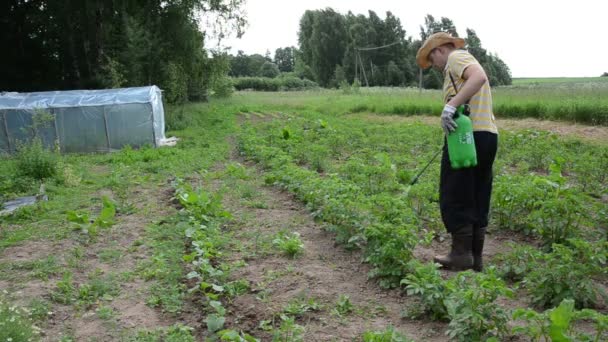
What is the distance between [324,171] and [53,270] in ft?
18.2

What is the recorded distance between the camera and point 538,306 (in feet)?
12.2

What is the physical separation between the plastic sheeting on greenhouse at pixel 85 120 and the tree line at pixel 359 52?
32.2m

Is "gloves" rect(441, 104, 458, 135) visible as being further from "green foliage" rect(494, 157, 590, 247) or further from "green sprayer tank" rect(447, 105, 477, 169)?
"green foliage" rect(494, 157, 590, 247)

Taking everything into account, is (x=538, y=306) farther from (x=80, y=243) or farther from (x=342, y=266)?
(x=80, y=243)

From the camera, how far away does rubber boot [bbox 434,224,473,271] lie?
4406 mm

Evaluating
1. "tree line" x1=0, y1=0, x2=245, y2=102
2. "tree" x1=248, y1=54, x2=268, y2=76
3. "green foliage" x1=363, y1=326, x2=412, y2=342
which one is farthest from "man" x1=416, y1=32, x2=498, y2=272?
"tree" x1=248, y1=54, x2=268, y2=76

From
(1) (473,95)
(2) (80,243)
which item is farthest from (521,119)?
(2) (80,243)

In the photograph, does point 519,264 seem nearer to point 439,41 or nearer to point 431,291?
point 431,291

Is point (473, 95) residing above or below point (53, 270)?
above

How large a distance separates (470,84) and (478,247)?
4.72ft

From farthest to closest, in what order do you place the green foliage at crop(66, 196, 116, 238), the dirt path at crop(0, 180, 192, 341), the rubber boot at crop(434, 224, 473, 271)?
the green foliage at crop(66, 196, 116, 238)
the rubber boot at crop(434, 224, 473, 271)
the dirt path at crop(0, 180, 192, 341)

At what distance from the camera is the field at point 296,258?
3.50 m

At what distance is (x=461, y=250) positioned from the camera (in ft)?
14.6

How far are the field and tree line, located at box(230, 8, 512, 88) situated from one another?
36174 mm
